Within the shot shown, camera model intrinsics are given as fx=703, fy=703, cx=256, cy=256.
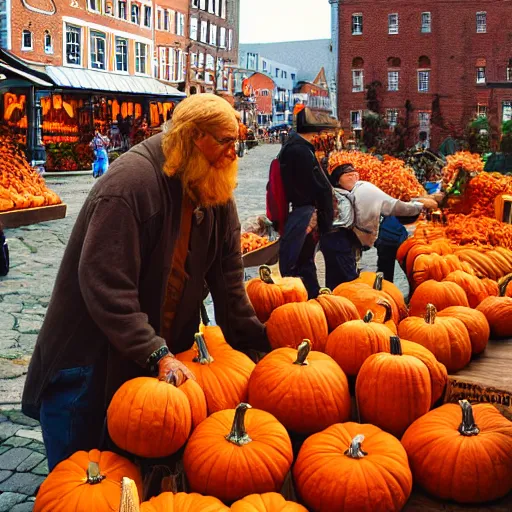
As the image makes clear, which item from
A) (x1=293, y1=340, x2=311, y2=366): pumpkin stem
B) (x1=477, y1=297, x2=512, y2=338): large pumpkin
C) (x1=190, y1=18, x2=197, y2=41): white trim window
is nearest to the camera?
(x1=293, y1=340, x2=311, y2=366): pumpkin stem

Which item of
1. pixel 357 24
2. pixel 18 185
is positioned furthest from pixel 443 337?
→ pixel 357 24

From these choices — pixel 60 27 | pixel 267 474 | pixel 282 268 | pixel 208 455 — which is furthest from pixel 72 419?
pixel 60 27

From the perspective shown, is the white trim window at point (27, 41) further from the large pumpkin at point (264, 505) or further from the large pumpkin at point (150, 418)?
the large pumpkin at point (264, 505)

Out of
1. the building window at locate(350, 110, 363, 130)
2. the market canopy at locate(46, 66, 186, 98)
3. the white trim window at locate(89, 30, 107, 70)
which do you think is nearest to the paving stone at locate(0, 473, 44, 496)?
the market canopy at locate(46, 66, 186, 98)

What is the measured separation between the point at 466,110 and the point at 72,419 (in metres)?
42.6

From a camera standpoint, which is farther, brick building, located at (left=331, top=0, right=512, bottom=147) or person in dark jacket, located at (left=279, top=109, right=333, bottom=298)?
brick building, located at (left=331, top=0, right=512, bottom=147)

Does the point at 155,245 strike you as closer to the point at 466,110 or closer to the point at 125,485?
the point at 125,485

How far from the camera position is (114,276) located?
2.30m

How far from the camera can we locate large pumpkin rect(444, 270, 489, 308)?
147 inches

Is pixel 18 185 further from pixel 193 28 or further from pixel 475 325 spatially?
pixel 193 28

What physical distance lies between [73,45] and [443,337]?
1123 inches

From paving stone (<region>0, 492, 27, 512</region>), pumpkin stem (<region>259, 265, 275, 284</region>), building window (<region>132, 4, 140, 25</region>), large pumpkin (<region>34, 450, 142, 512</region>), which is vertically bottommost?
paving stone (<region>0, 492, 27, 512</region>)

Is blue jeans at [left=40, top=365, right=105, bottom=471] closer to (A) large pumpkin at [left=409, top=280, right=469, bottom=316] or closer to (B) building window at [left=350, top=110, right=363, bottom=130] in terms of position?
(A) large pumpkin at [left=409, top=280, right=469, bottom=316]

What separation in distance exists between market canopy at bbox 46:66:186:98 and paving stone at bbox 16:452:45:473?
23.1 metres
